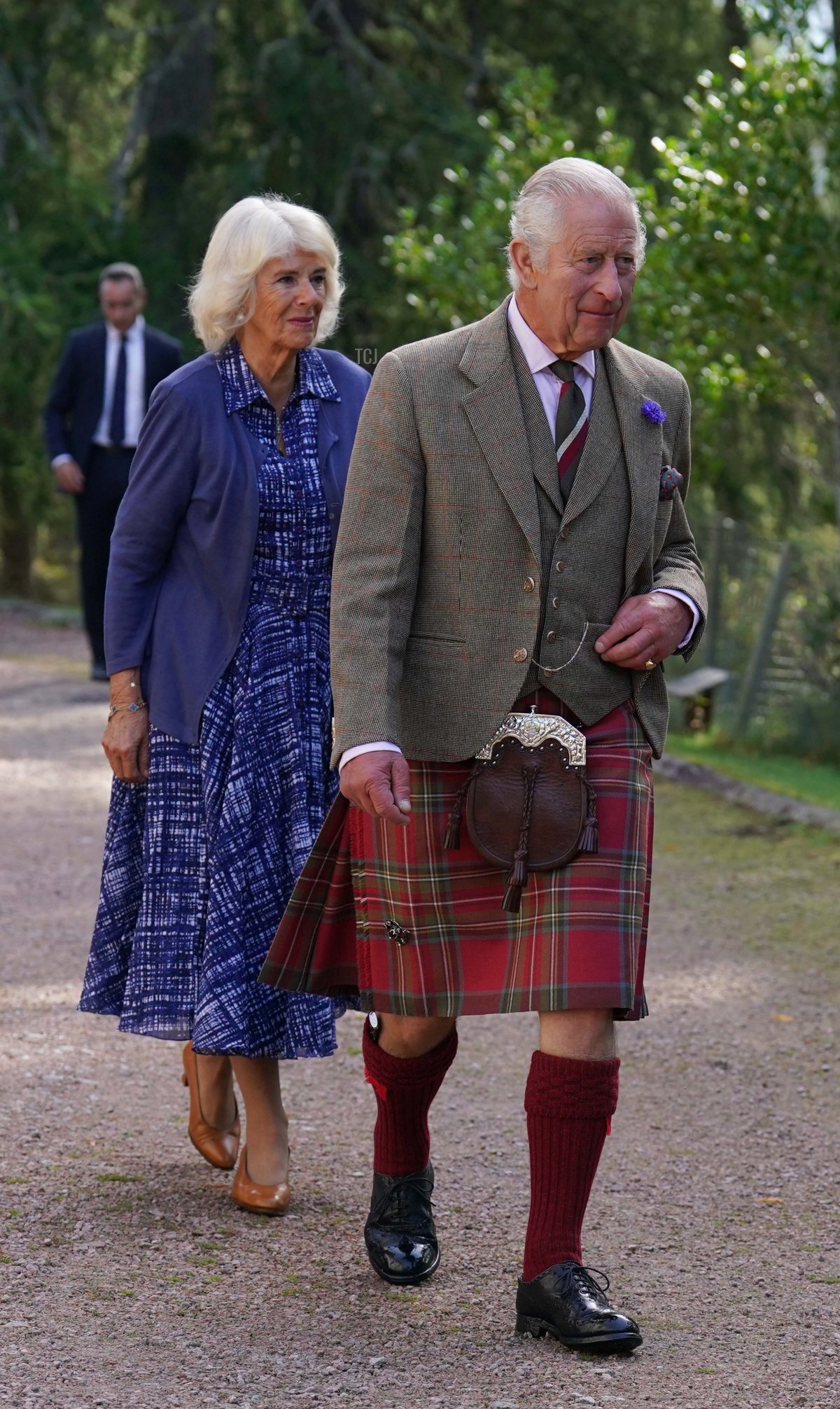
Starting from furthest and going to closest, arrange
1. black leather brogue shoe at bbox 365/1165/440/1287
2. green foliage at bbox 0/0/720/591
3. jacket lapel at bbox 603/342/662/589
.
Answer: green foliage at bbox 0/0/720/591 < black leather brogue shoe at bbox 365/1165/440/1287 < jacket lapel at bbox 603/342/662/589

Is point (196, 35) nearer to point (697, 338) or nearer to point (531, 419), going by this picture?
point (697, 338)

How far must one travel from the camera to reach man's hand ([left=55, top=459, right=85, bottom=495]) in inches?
411

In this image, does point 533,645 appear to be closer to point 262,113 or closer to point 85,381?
point 85,381

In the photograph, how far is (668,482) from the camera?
338 centimetres

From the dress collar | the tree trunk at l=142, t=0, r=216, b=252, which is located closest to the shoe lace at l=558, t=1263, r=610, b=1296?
the dress collar

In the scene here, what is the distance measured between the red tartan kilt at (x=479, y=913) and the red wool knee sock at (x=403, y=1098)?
178 mm

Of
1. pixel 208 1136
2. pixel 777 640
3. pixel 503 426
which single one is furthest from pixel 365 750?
pixel 777 640

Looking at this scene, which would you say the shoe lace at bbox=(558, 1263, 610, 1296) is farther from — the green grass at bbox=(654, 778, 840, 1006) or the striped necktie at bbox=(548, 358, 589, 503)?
the green grass at bbox=(654, 778, 840, 1006)

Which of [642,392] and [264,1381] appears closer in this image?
[264,1381]

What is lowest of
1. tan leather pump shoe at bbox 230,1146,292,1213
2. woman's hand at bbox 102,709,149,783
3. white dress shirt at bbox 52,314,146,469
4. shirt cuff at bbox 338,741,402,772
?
tan leather pump shoe at bbox 230,1146,292,1213

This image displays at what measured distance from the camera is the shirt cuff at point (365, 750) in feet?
10.4

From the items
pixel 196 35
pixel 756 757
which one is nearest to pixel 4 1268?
pixel 756 757

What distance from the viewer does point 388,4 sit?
1766 cm

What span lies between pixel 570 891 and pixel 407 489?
0.70 meters
